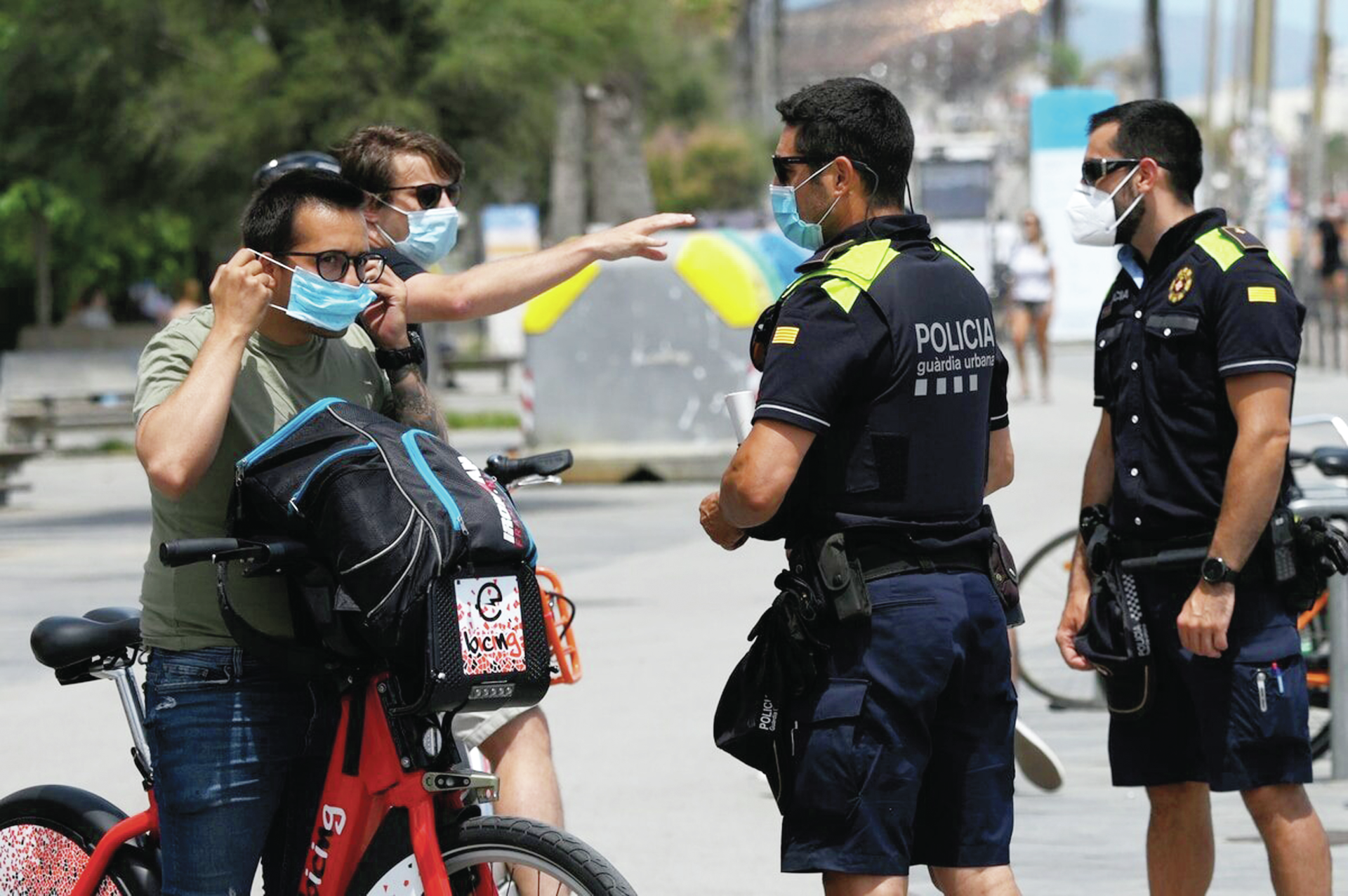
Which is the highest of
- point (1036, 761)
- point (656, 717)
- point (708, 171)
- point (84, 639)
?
point (708, 171)

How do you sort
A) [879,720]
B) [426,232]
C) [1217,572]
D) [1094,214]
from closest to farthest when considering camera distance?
[879,720] < [1217,572] < [1094,214] < [426,232]

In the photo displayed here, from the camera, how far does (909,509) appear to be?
150 inches

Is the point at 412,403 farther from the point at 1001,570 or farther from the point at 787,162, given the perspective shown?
the point at 1001,570

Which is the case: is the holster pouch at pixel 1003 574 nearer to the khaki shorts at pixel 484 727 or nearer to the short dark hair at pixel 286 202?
the khaki shorts at pixel 484 727

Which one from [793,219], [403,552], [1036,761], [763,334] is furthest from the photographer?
[1036,761]

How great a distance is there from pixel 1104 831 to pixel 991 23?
8.52 ft

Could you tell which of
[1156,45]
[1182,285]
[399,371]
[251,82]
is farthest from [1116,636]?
[1156,45]

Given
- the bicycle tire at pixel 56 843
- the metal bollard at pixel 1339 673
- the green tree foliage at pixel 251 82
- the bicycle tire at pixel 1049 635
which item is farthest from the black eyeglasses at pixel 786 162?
the green tree foliage at pixel 251 82

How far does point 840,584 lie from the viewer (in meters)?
3.76

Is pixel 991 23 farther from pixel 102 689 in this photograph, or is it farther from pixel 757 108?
pixel 757 108

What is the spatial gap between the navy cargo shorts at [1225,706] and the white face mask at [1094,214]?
809mm

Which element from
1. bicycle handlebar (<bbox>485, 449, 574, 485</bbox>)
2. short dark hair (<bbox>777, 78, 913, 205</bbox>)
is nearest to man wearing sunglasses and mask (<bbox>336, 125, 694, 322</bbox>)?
bicycle handlebar (<bbox>485, 449, 574, 485</bbox>)

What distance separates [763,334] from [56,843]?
1.73 metres

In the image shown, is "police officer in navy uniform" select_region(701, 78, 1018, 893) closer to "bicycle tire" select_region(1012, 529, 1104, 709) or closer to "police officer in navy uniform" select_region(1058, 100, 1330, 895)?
"police officer in navy uniform" select_region(1058, 100, 1330, 895)
